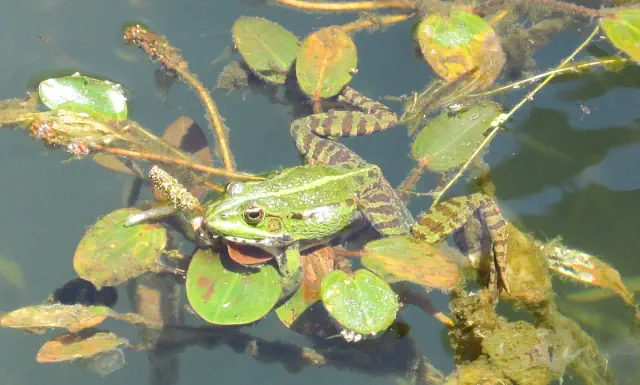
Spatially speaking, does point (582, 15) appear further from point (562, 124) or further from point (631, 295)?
point (631, 295)

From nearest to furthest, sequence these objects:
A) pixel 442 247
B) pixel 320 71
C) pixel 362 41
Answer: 1. pixel 442 247
2. pixel 320 71
3. pixel 362 41

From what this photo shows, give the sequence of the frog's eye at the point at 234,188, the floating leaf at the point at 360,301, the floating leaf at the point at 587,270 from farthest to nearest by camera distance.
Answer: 1. the floating leaf at the point at 587,270
2. the frog's eye at the point at 234,188
3. the floating leaf at the point at 360,301

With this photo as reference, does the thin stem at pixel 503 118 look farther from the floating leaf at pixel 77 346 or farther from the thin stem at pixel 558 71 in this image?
the floating leaf at pixel 77 346

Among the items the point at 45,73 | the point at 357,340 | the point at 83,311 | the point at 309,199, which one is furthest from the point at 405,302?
the point at 45,73

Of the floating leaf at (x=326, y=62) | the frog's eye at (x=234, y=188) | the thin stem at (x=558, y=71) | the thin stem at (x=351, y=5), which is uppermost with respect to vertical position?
the thin stem at (x=351, y=5)

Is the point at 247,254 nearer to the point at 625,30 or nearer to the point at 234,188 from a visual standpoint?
the point at 234,188

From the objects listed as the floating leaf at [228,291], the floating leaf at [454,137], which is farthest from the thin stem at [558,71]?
the floating leaf at [228,291]
